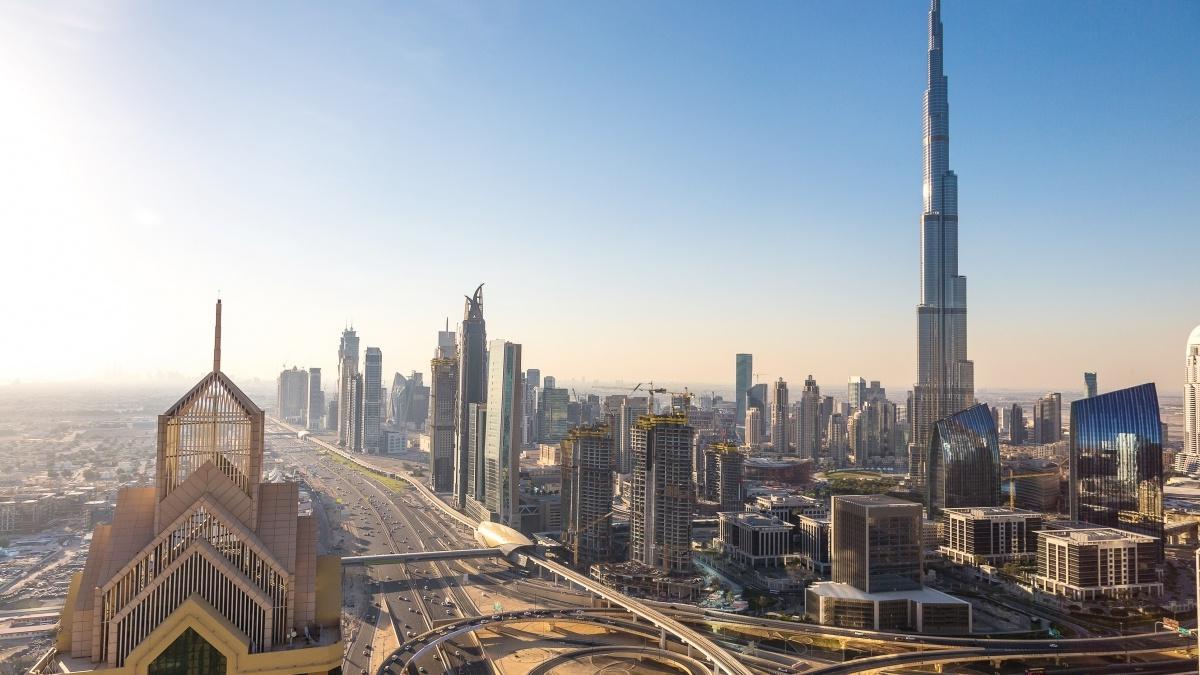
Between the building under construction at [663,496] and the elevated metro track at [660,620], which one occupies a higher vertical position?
the building under construction at [663,496]

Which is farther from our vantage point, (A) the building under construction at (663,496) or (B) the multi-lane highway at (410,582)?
(A) the building under construction at (663,496)

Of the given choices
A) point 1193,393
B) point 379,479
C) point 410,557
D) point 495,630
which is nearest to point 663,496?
point 495,630

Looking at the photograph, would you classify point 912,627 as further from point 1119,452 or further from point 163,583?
point 163,583

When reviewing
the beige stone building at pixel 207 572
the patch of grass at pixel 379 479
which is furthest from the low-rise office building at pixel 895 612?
the patch of grass at pixel 379 479

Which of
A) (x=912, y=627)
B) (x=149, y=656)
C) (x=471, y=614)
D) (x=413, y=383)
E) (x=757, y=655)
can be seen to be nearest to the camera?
(x=149, y=656)

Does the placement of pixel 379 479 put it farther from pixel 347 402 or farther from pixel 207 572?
pixel 207 572

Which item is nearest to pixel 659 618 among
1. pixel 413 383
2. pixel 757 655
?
pixel 757 655

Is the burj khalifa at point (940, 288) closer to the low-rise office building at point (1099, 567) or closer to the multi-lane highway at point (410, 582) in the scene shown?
the low-rise office building at point (1099, 567)
